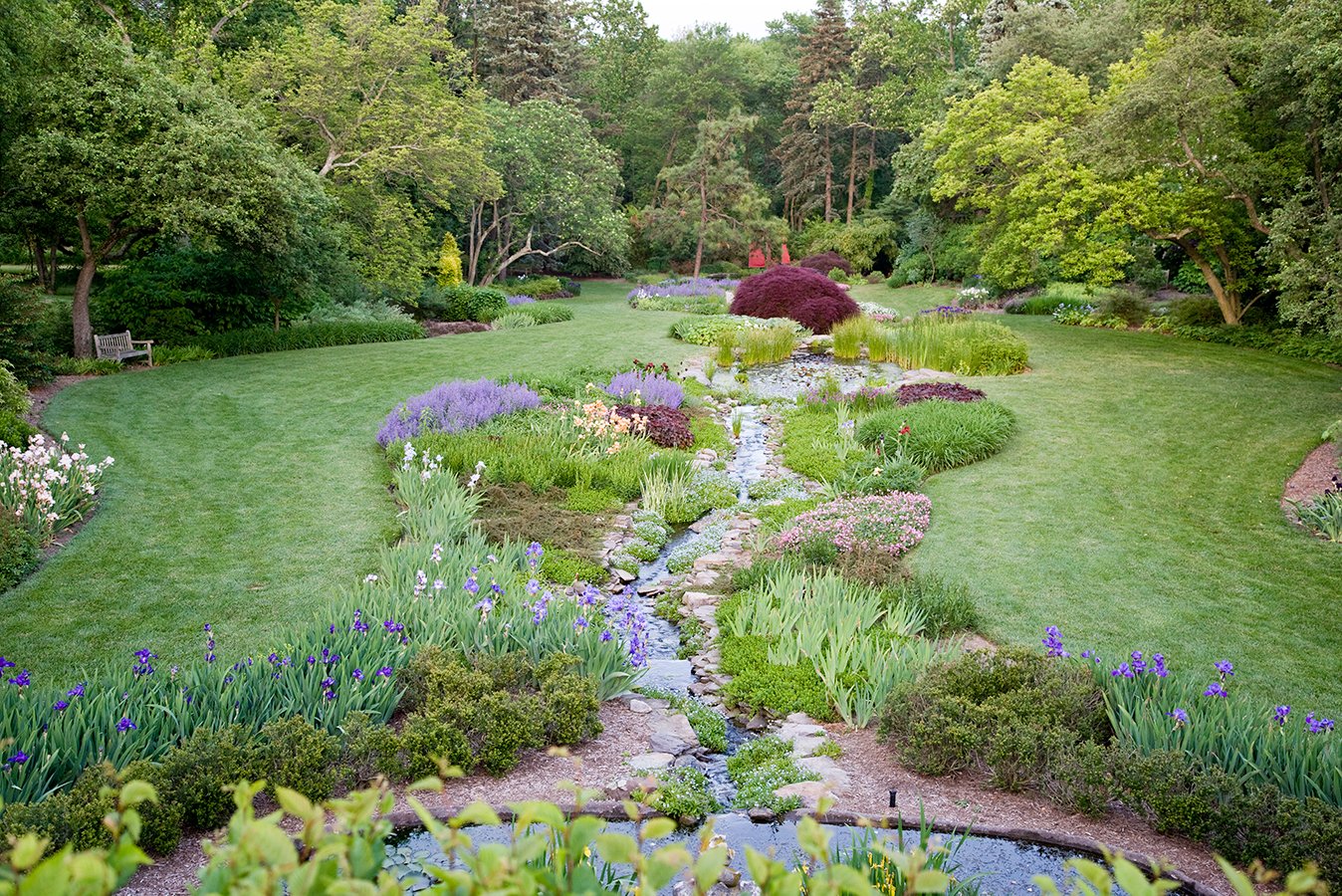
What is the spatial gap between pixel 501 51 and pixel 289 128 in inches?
934

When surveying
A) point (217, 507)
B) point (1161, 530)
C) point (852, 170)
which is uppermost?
point (852, 170)

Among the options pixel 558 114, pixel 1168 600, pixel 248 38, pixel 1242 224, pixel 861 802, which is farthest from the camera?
pixel 558 114

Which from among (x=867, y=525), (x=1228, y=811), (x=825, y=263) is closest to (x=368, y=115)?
(x=867, y=525)

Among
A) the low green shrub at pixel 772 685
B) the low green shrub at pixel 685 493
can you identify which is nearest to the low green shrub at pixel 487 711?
the low green shrub at pixel 772 685

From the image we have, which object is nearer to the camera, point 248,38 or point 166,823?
point 166,823

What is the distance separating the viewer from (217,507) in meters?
7.50

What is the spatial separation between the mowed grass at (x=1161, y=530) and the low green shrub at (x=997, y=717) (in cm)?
76

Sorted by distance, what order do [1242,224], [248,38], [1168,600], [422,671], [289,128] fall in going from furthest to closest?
1. [248,38]
2. [289,128]
3. [1242,224]
4. [1168,600]
5. [422,671]

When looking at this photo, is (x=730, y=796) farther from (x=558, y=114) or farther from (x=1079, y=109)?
(x=558, y=114)

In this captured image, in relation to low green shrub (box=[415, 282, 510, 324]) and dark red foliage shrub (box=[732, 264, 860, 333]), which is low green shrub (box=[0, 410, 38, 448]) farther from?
dark red foliage shrub (box=[732, 264, 860, 333])

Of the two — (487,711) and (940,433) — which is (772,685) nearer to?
(487,711)

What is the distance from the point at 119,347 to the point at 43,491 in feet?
29.5

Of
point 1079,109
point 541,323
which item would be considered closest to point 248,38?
point 541,323

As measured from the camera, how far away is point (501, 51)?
1492 inches
